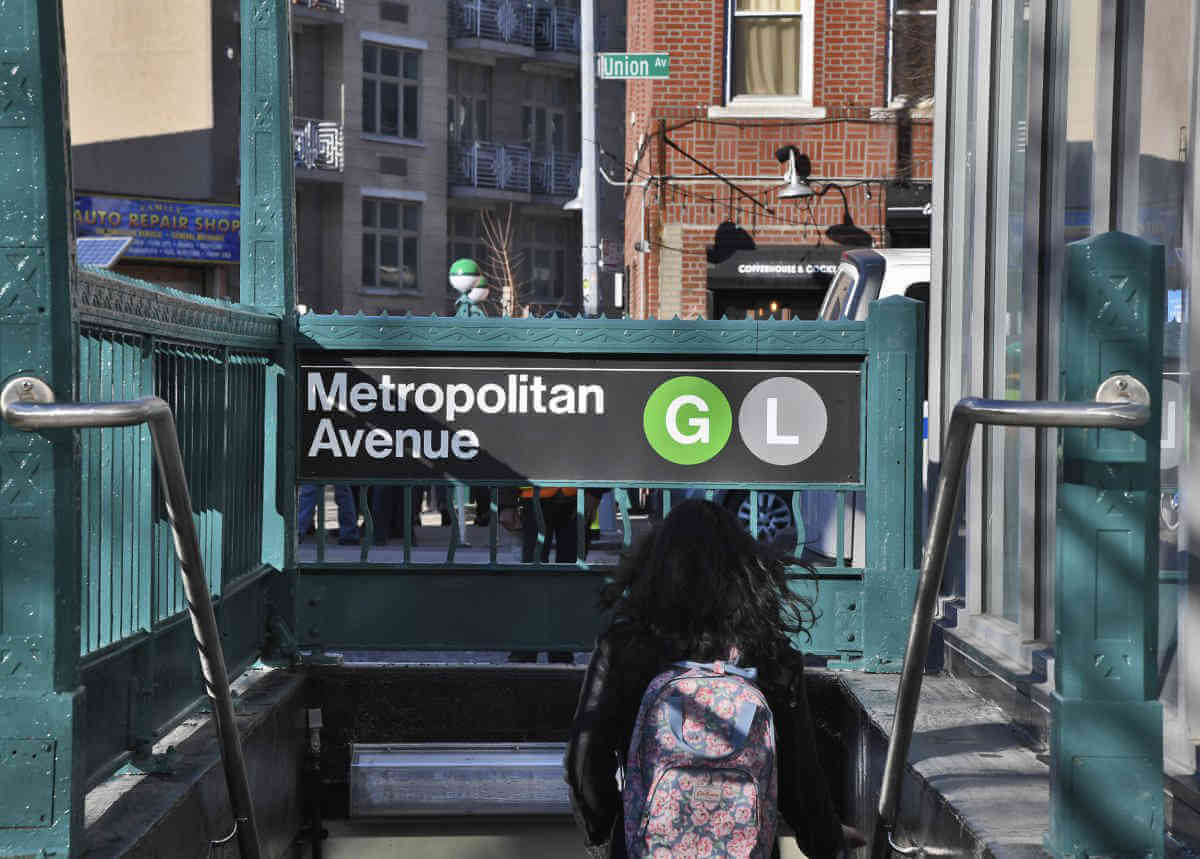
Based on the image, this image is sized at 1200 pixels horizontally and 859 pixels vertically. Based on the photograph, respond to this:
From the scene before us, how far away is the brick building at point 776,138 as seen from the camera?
2002cm

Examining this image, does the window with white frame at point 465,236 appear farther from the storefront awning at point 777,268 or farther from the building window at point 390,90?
the storefront awning at point 777,268

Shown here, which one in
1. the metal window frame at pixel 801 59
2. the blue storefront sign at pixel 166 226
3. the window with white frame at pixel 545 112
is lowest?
the blue storefront sign at pixel 166 226

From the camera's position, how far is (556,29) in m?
45.2

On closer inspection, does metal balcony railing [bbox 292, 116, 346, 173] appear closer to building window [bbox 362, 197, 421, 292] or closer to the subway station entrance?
building window [bbox 362, 197, 421, 292]

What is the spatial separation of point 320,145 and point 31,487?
37221 millimetres

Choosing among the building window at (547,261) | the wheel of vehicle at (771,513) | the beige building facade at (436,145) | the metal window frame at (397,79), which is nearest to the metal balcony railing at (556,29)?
the beige building facade at (436,145)

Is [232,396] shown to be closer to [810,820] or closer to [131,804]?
[131,804]

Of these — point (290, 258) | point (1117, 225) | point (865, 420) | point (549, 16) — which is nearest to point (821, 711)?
point (865, 420)

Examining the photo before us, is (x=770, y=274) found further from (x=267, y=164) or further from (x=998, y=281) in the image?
(x=267, y=164)

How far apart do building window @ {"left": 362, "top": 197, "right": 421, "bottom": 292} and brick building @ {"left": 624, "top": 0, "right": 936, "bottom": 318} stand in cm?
2083

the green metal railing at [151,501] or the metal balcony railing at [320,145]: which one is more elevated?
the metal balcony railing at [320,145]

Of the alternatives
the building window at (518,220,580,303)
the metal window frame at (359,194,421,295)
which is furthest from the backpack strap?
the building window at (518,220,580,303)

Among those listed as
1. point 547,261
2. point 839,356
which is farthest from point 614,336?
point 547,261

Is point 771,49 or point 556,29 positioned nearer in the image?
point 771,49
